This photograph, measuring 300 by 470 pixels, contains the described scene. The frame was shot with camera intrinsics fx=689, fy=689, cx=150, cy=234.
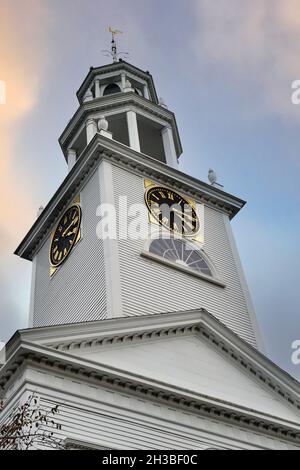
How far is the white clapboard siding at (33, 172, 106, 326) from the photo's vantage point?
75.9 ft

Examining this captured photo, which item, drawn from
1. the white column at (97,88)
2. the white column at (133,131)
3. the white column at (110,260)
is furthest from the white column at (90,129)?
the white column at (110,260)

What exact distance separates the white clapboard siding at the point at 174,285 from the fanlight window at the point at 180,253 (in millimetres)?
592

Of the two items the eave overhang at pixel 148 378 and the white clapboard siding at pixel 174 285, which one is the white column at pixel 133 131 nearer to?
the white clapboard siding at pixel 174 285

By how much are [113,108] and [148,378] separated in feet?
58.5

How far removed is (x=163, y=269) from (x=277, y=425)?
23.3 feet

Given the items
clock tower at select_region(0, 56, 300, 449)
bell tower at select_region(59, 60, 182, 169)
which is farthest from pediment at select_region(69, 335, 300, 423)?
bell tower at select_region(59, 60, 182, 169)

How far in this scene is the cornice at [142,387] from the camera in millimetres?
16344

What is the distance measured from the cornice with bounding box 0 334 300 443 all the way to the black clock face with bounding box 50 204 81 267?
981cm

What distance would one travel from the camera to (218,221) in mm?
29172

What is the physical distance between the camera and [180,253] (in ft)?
84.8

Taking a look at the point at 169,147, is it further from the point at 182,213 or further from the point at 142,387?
the point at 142,387

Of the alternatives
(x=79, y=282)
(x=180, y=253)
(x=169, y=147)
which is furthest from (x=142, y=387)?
(x=169, y=147)
